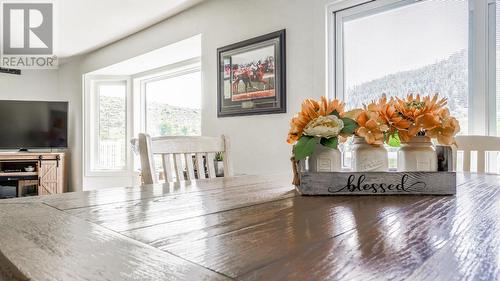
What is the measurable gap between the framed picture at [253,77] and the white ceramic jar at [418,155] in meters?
1.86

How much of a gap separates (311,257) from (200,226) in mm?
225

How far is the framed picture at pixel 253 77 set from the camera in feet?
9.26

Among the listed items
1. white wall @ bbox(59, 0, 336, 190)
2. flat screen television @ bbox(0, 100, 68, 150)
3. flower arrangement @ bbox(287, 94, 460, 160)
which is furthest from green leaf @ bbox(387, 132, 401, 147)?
flat screen television @ bbox(0, 100, 68, 150)

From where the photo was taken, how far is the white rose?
2.92 feet

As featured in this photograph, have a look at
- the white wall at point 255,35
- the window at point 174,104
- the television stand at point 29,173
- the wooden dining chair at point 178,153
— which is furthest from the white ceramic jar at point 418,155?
the television stand at point 29,173

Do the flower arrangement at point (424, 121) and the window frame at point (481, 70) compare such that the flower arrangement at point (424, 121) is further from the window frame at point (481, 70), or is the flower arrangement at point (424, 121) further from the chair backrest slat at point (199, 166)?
the window frame at point (481, 70)

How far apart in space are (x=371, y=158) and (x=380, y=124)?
90 mm

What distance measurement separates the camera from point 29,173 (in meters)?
5.18

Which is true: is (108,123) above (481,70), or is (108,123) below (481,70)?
below

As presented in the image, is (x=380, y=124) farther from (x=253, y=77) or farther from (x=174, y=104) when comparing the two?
(x=174, y=104)

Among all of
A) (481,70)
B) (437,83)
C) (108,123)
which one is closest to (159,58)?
(108,123)

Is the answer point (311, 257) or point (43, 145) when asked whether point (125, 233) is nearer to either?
point (311, 257)

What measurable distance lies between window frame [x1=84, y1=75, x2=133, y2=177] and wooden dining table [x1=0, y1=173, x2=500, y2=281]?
15.9 feet

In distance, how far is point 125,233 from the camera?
550 mm
